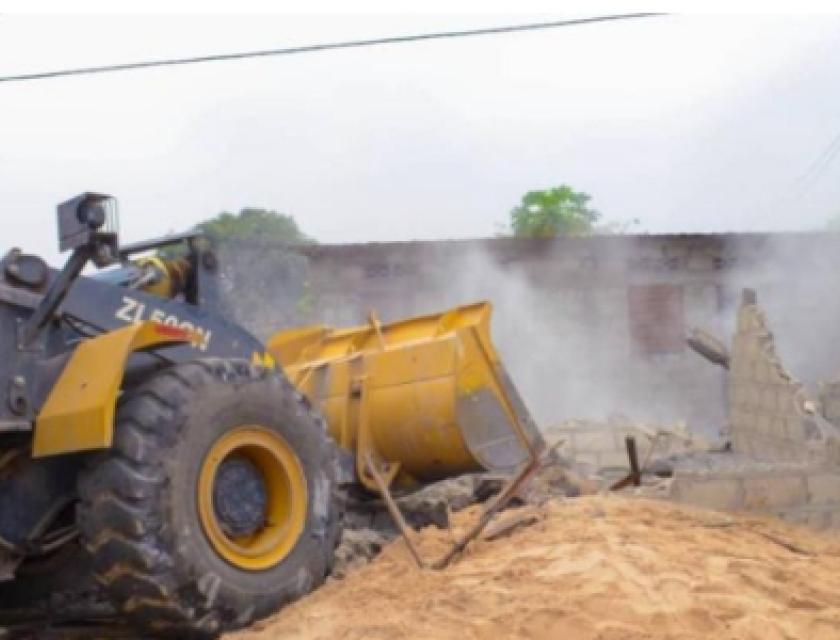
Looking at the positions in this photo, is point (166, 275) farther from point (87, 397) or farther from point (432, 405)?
point (432, 405)

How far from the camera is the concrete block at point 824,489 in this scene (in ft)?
23.5

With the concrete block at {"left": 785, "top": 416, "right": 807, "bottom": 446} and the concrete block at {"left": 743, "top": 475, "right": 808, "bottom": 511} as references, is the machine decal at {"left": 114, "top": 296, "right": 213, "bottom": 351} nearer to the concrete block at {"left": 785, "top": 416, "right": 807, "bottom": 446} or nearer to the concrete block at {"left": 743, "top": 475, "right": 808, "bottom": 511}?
the concrete block at {"left": 743, "top": 475, "right": 808, "bottom": 511}

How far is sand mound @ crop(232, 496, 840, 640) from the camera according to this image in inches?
176

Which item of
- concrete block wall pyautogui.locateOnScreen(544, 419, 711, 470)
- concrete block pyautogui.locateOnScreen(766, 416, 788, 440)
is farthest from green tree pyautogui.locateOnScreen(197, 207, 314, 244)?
concrete block pyautogui.locateOnScreen(766, 416, 788, 440)

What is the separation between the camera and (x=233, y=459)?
5562 mm

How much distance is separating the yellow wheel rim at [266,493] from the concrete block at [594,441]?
9.71m

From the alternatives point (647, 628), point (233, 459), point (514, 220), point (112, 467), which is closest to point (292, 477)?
point (233, 459)

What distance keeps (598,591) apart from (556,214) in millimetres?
25674

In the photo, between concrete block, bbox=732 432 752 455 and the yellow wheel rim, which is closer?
the yellow wheel rim

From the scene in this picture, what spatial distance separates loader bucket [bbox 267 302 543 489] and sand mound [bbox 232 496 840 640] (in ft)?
4.21

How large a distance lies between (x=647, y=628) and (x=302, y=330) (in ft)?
18.3

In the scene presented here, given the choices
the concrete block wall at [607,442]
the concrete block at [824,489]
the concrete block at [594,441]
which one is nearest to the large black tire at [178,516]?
the concrete block at [824,489]

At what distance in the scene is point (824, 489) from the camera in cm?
718

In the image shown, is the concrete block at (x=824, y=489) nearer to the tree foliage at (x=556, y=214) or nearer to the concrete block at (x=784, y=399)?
the concrete block at (x=784, y=399)
